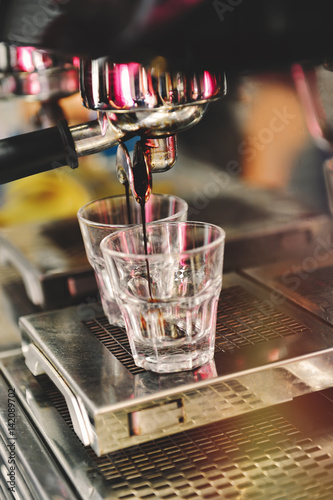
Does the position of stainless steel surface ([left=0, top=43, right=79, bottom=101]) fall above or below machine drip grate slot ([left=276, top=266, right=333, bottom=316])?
above

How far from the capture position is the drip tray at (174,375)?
0.58 meters

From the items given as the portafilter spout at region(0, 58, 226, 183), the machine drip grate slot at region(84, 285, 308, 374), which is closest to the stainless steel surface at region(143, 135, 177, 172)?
the portafilter spout at region(0, 58, 226, 183)

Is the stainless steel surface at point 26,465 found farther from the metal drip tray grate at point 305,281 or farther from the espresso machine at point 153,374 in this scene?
the metal drip tray grate at point 305,281

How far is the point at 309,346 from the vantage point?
2.16 ft

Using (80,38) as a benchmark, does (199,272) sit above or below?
below

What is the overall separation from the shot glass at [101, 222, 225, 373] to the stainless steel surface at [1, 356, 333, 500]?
8 cm

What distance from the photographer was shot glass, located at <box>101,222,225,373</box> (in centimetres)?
61

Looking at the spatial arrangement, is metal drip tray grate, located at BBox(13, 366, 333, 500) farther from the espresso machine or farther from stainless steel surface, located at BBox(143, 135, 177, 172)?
stainless steel surface, located at BBox(143, 135, 177, 172)

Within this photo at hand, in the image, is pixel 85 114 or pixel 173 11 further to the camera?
pixel 85 114

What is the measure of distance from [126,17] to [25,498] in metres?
0.41

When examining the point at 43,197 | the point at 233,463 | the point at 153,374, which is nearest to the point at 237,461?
the point at 233,463

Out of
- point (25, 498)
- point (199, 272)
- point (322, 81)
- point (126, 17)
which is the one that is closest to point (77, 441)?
point (25, 498)

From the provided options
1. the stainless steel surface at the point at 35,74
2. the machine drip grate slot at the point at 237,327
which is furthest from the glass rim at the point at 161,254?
the stainless steel surface at the point at 35,74

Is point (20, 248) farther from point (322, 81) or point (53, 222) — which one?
point (322, 81)
